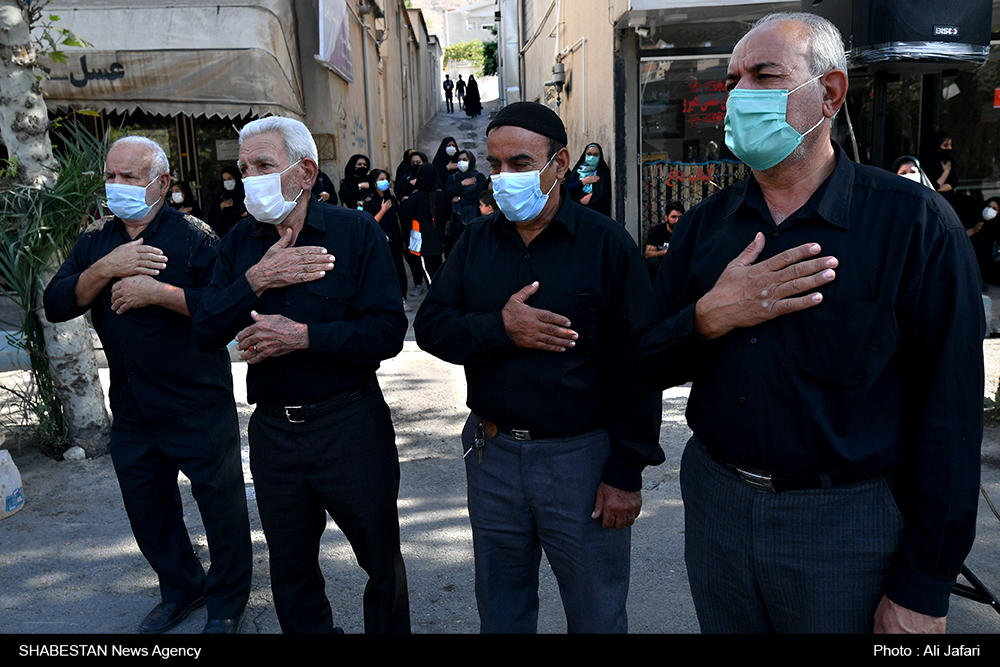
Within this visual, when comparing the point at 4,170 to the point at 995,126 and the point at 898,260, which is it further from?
the point at 995,126

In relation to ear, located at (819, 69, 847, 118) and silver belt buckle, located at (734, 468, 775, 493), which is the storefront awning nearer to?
ear, located at (819, 69, 847, 118)

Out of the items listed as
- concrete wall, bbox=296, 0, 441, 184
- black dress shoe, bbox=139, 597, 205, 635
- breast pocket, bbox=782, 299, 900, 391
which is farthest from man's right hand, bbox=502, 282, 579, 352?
concrete wall, bbox=296, 0, 441, 184

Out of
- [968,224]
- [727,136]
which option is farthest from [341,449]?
[968,224]

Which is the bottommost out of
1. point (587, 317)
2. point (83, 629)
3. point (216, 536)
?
point (83, 629)

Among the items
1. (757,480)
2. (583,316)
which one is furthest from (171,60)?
(757,480)

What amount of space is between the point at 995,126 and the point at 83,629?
11594 millimetres

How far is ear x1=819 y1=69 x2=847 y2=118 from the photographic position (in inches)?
70.8

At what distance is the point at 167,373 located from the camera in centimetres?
323

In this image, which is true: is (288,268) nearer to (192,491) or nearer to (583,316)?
(583,316)

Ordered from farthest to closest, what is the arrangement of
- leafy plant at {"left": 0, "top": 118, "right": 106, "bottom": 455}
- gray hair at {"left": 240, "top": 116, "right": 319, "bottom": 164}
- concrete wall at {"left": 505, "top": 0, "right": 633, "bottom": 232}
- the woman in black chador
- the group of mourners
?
the woman in black chador
concrete wall at {"left": 505, "top": 0, "right": 633, "bottom": 232}
the group of mourners
leafy plant at {"left": 0, "top": 118, "right": 106, "bottom": 455}
gray hair at {"left": 240, "top": 116, "right": 319, "bottom": 164}

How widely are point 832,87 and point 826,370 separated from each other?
663 millimetres

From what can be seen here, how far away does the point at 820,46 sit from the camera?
1.79m

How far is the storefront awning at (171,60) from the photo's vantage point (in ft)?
30.4

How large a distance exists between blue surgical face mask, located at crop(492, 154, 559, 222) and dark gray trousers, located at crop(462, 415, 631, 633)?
71 centimetres
